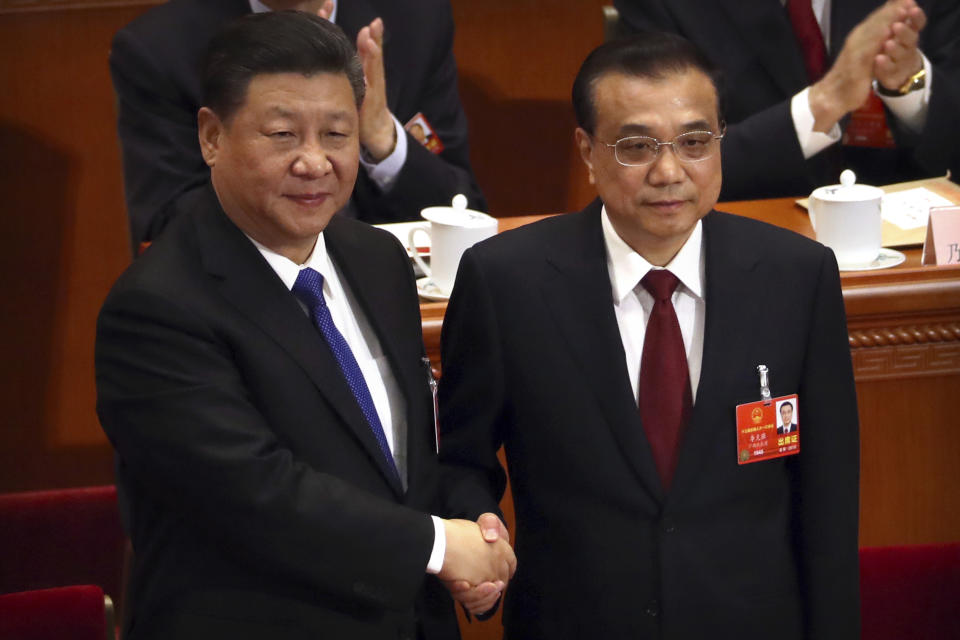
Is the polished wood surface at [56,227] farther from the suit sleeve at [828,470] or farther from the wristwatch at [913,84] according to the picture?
the suit sleeve at [828,470]

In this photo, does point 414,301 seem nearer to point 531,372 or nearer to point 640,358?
point 531,372

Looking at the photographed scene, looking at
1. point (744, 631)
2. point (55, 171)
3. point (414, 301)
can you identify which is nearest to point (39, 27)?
point (55, 171)

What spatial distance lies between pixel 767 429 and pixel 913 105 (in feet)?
5.16

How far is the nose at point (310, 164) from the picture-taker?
157 centimetres

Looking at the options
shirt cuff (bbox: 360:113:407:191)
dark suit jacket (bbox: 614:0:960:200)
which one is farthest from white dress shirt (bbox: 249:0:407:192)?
dark suit jacket (bbox: 614:0:960:200)

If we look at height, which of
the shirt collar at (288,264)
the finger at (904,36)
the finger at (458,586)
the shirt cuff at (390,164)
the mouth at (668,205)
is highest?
the finger at (904,36)

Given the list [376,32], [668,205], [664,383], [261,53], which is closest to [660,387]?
[664,383]

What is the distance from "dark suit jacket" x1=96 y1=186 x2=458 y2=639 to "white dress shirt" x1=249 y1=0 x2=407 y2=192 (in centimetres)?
125

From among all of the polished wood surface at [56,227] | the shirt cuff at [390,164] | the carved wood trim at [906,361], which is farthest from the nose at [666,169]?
the polished wood surface at [56,227]

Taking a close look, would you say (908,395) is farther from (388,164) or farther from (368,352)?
(388,164)

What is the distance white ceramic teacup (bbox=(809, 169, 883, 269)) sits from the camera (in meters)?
2.34

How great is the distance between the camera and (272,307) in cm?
159

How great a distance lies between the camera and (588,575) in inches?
68.1

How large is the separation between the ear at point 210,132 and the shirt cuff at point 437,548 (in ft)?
1.75
